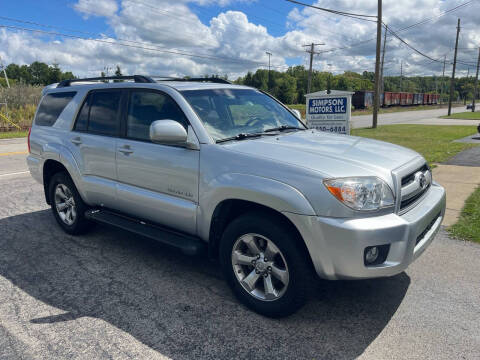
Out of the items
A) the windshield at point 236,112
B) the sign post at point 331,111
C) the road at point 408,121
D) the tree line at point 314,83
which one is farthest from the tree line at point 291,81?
the windshield at point 236,112

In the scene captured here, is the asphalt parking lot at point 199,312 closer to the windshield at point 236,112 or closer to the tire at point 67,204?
the tire at point 67,204

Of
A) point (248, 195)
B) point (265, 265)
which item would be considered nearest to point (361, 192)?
point (248, 195)

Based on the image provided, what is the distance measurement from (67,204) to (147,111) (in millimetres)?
1949

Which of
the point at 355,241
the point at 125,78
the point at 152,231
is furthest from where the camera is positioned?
the point at 125,78

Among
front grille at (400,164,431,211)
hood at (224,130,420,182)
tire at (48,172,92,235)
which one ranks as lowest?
tire at (48,172,92,235)

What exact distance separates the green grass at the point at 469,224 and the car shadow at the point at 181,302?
1.60 meters

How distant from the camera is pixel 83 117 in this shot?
4.67m

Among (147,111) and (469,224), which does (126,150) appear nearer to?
(147,111)

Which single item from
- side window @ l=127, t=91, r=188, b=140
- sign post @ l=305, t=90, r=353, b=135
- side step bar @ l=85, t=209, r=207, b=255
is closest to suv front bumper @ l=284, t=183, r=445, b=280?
side step bar @ l=85, t=209, r=207, b=255

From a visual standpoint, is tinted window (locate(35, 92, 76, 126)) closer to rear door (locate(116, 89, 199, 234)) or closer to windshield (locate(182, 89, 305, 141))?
rear door (locate(116, 89, 199, 234))

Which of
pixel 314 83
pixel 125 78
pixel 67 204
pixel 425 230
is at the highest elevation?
pixel 314 83

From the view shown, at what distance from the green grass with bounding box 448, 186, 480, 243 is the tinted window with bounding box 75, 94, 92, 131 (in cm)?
471

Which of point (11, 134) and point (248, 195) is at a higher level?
point (248, 195)

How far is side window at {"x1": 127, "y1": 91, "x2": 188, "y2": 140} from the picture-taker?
3713mm
